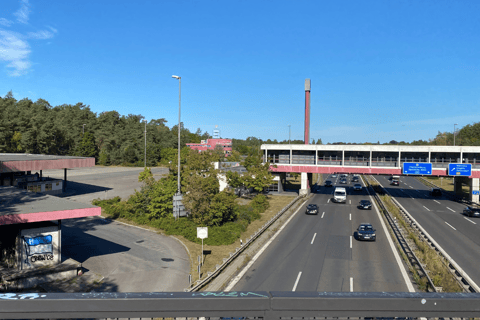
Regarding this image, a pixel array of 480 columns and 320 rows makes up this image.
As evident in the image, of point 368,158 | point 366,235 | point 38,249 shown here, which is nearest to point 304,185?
point 368,158

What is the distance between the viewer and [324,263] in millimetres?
21875

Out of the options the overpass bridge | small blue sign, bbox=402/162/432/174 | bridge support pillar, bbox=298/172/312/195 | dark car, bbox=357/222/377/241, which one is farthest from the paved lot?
small blue sign, bbox=402/162/432/174

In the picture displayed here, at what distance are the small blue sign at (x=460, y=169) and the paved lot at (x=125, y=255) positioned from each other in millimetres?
44741

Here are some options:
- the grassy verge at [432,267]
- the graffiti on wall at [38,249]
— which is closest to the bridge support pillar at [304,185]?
the grassy verge at [432,267]

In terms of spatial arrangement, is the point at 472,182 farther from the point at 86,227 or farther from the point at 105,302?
the point at 105,302

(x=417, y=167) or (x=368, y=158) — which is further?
(x=368, y=158)

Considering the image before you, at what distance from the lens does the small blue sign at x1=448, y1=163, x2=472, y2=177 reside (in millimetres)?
48809

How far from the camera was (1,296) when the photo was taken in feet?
8.31

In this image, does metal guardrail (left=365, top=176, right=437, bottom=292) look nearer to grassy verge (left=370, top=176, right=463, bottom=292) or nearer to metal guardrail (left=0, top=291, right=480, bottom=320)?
grassy verge (left=370, top=176, right=463, bottom=292)

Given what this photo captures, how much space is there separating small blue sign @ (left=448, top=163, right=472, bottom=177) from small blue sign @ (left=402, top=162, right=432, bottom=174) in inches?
112

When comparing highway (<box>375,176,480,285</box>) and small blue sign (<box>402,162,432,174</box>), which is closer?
highway (<box>375,176,480,285</box>)

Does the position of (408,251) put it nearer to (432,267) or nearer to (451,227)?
(432,267)

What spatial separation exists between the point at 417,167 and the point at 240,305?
55964 millimetres

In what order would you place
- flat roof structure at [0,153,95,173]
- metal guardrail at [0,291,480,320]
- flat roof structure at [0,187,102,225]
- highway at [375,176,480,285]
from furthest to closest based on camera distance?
flat roof structure at [0,153,95,173] < highway at [375,176,480,285] < flat roof structure at [0,187,102,225] < metal guardrail at [0,291,480,320]
